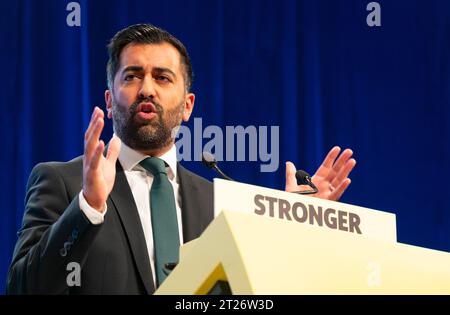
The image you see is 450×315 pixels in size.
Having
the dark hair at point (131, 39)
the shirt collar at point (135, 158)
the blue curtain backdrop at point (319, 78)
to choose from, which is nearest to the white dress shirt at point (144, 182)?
the shirt collar at point (135, 158)

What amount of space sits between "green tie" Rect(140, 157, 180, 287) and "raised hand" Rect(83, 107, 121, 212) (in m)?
0.36

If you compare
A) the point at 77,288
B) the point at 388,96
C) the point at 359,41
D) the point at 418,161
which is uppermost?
the point at 359,41

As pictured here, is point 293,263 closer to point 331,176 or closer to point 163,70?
point 331,176

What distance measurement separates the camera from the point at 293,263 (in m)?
0.97

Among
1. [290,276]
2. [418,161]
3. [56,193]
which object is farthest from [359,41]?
[290,276]

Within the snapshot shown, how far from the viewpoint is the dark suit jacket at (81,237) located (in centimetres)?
150

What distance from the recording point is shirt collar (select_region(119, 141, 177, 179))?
2055mm

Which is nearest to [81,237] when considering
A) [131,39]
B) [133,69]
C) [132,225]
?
[132,225]

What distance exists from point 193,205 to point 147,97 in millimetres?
334

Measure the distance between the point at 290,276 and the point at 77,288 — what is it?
901 mm

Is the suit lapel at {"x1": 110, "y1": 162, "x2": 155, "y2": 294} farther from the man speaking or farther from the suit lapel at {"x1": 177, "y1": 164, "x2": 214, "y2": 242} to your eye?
the suit lapel at {"x1": 177, "y1": 164, "x2": 214, "y2": 242}

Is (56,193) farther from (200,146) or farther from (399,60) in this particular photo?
(399,60)

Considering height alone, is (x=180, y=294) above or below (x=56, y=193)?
below

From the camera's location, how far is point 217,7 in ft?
10.7
